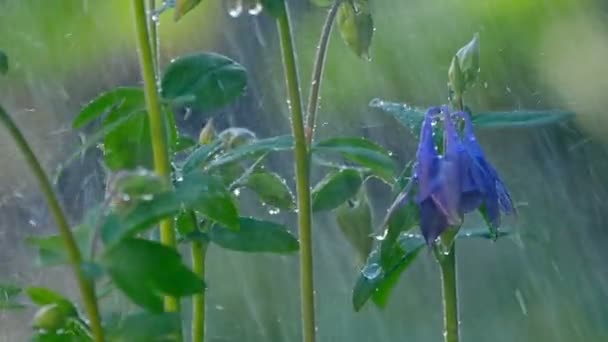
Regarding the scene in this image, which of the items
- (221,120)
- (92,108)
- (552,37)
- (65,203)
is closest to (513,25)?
(552,37)

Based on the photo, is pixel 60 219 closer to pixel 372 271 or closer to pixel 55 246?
pixel 55 246

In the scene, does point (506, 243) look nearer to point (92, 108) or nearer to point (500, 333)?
point (500, 333)

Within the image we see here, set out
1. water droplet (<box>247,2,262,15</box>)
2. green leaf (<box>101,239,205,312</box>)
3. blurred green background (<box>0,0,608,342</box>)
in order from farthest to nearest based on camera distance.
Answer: blurred green background (<box>0,0,608,342</box>) → water droplet (<box>247,2,262,15</box>) → green leaf (<box>101,239,205,312</box>)

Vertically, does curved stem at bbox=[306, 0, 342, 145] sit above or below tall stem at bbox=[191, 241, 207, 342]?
above

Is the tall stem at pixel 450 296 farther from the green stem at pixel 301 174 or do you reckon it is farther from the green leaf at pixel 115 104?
the green leaf at pixel 115 104

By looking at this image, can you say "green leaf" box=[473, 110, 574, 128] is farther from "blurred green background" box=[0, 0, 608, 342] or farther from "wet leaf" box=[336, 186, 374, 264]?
"blurred green background" box=[0, 0, 608, 342]

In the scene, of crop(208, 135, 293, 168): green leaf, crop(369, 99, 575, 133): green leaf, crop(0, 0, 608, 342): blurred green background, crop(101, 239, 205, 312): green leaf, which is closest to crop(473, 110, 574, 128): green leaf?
crop(369, 99, 575, 133): green leaf
